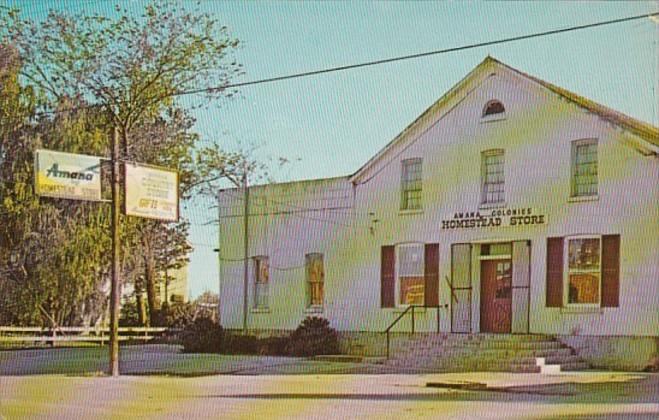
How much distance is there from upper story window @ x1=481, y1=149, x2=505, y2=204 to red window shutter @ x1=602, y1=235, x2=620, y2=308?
3.74 feet

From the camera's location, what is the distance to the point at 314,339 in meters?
11.2

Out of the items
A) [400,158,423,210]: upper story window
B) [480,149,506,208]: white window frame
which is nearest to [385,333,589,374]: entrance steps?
[480,149,506,208]: white window frame

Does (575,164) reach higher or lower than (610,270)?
higher

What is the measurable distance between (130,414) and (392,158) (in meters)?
5.84

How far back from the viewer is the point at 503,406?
7.14m

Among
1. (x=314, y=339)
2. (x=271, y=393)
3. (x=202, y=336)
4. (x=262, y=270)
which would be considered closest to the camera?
(x=271, y=393)

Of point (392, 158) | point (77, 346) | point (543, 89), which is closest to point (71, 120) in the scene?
point (77, 346)

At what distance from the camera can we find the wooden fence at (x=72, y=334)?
6.38m

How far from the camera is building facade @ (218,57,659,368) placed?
32.2ft

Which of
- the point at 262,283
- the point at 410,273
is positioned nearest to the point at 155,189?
the point at 262,283

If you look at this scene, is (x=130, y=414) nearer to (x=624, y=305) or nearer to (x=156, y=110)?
(x=156, y=110)

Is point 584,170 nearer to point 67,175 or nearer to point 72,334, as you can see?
point 72,334

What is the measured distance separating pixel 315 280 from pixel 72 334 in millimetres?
4911

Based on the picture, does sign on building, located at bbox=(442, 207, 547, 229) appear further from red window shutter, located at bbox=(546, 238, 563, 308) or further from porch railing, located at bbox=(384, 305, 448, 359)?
porch railing, located at bbox=(384, 305, 448, 359)
